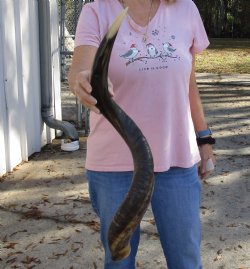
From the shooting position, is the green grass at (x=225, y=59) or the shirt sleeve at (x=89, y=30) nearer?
the shirt sleeve at (x=89, y=30)

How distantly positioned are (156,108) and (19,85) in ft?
12.5

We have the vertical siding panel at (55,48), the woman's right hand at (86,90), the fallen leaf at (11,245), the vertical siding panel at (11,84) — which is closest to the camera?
the woman's right hand at (86,90)

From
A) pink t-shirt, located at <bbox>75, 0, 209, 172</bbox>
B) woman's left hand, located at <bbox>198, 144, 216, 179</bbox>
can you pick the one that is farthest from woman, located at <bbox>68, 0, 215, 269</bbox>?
woman's left hand, located at <bbox>198, 144, 216, 179</bbox>

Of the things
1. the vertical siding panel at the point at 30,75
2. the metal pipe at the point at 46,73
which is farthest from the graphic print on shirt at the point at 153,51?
the metal pipe at the point at 46,73

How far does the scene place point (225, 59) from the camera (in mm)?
16312

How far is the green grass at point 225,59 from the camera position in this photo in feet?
45.3

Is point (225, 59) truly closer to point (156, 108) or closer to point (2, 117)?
point (2, 117)

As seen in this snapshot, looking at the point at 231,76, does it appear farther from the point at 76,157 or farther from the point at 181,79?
the point at 181,79

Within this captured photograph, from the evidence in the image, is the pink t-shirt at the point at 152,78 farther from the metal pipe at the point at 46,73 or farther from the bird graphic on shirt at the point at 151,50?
the metal pipe at the point at 46,73

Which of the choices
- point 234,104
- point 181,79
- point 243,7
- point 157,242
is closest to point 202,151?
point 181,79

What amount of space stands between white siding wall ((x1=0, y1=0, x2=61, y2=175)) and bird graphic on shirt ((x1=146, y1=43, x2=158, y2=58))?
348cm

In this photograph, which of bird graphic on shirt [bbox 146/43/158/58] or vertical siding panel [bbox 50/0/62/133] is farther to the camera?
vertical siding panel [bbox 50/0/62/133]

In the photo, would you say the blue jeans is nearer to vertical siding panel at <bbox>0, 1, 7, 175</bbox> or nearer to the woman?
the woman

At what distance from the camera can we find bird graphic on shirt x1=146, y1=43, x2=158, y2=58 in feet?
6.92
